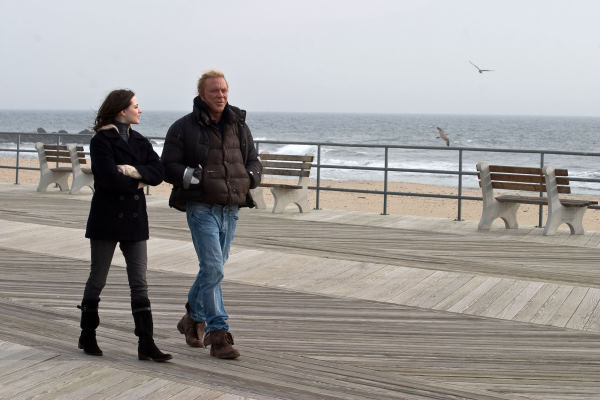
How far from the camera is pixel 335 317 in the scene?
6.20 m

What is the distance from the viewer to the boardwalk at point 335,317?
4605 mm

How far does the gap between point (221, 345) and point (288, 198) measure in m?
7.41

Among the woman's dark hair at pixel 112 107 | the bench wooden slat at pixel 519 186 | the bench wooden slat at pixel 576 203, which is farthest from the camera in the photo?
the bench wooden slat at pixel 519 186

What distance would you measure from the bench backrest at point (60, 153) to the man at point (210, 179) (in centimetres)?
1011

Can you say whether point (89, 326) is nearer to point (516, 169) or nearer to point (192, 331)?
point (192, 331)

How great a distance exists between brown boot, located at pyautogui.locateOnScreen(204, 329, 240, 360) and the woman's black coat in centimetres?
67

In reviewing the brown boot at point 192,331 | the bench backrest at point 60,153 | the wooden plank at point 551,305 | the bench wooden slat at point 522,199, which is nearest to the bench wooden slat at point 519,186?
the bench wooden slat at point 522,199

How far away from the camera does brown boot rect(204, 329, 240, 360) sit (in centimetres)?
502

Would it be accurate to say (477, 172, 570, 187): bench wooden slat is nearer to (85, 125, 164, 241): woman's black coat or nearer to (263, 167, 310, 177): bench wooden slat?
(263, 167, 310, 177): bench wooden slat

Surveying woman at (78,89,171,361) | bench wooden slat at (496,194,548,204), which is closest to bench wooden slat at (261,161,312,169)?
bench wooden slat at (496,194,548,204)

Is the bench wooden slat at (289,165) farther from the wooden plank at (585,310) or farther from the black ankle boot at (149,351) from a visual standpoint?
the black ankle boot at (149,351)

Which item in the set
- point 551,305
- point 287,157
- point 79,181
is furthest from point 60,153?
point 551,305

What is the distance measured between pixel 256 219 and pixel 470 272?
4.12 metres

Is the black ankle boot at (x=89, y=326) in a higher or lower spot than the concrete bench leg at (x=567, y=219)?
lower
